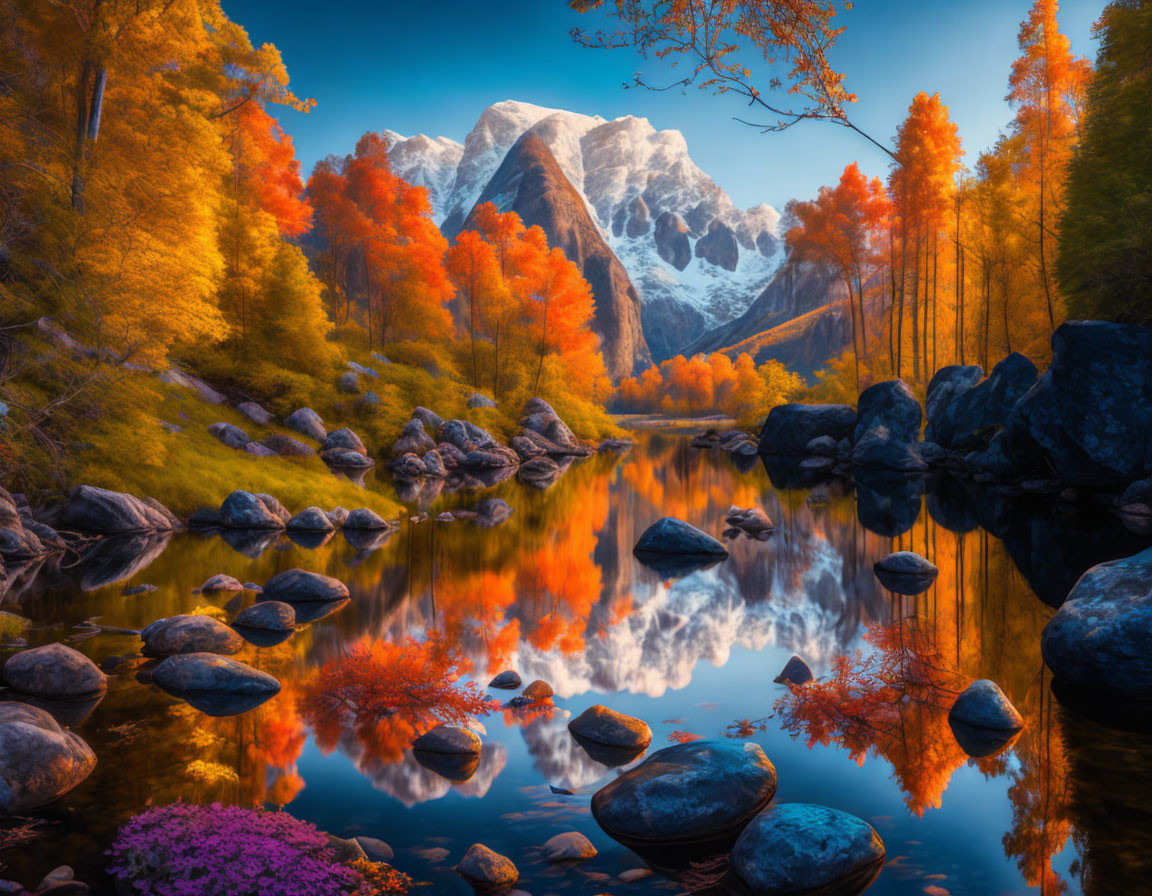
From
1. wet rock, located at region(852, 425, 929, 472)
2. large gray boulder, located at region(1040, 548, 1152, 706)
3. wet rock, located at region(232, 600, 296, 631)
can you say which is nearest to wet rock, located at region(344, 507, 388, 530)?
wet rock, located at region(232, 600, 296, 631)

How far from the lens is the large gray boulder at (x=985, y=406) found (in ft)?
72.0

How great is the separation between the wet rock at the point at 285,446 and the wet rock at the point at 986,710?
17.5m

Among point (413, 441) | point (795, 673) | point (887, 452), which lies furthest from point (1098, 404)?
point (413, 441)

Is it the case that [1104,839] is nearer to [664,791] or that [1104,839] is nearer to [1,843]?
[664,791]

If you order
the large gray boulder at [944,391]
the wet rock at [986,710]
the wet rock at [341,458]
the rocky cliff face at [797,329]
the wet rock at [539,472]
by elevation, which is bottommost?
the wet rock at [986,710]

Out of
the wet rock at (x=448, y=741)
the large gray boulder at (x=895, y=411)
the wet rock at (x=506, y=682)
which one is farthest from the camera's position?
the large gray boulder at (x=895, y=411)

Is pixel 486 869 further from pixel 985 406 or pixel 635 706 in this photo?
pixel 985 406

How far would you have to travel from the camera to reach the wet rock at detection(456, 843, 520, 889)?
10.9 feet

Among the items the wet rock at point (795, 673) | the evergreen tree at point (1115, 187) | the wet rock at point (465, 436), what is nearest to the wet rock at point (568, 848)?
the wet rock at point (795, 673)

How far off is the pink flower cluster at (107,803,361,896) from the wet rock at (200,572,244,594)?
6.08m

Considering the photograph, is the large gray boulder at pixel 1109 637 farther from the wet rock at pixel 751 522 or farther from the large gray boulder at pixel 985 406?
the large gray boulder at pixel 985 406

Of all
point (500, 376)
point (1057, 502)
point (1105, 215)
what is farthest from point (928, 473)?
point (500, 376)

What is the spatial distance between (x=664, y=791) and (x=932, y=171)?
30198 millimetres

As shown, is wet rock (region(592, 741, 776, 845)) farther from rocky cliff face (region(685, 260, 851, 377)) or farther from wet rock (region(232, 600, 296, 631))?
rocky cliff face (region(685, 260, 851, 377))
